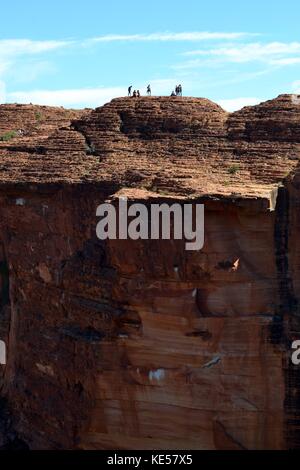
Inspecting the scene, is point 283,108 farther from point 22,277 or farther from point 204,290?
point 22,277

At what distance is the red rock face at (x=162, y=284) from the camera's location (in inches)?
802

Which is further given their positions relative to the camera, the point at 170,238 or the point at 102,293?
the point at 102,293

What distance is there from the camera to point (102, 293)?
21.8 m

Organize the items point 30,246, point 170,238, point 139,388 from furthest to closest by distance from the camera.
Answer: point 30,246, point 139,388, point 170,238

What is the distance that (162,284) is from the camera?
20672 millimetres

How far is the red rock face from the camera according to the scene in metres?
20.4

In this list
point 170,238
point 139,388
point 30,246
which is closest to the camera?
point 170,238

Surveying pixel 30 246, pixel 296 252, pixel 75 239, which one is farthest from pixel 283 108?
pixel 30 246

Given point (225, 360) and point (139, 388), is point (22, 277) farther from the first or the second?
point (225, 360)
